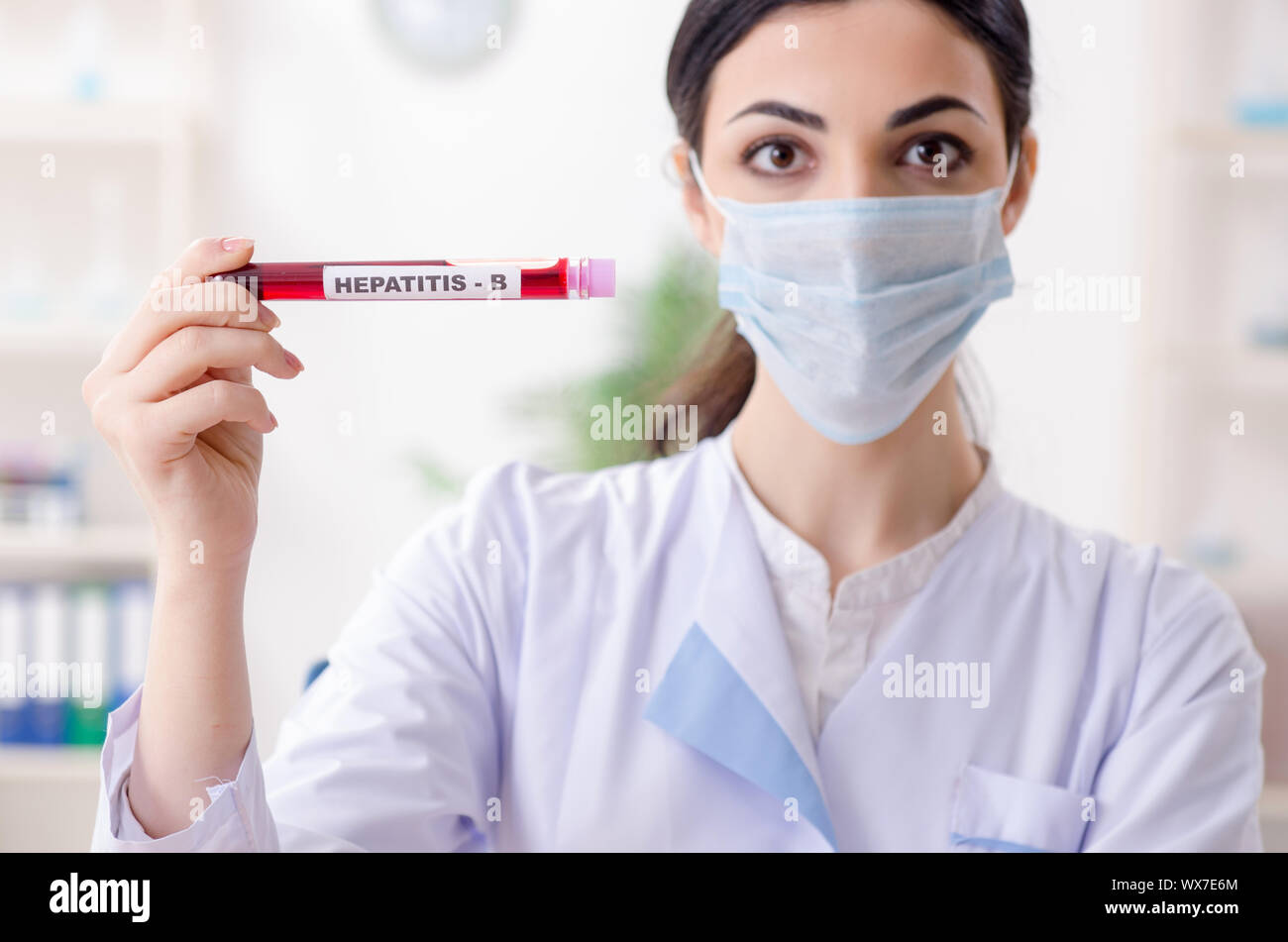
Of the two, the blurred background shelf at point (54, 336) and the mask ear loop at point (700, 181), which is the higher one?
the mask ear loop at point (700, 181)

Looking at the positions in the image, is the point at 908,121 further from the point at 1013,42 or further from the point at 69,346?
the point at 69,346

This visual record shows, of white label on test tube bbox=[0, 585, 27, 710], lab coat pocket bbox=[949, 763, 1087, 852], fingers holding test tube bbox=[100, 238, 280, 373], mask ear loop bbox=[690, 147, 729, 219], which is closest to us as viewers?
fingers holding test tube bbox=[100, 238, 280, 373]

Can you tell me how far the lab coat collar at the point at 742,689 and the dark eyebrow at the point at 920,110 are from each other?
Result: 1.24ft

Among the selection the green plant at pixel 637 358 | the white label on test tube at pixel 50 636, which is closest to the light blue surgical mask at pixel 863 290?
the green plant at pixel 637 358

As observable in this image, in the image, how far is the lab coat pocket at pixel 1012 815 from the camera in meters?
0.83

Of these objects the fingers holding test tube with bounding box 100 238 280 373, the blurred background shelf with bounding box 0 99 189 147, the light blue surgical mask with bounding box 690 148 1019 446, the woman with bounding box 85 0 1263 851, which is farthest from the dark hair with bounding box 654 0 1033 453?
the blurred background shelf with bounding box 0 99 189 147

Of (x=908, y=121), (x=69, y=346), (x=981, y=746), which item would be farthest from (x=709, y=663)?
(x=69, y=346)

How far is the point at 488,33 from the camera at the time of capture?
199 centimetres

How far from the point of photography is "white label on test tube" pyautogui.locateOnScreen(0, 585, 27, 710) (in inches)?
67.2

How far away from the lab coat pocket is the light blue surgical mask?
0.31 m

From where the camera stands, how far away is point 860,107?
0.87 m

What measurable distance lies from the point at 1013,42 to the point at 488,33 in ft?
4.28

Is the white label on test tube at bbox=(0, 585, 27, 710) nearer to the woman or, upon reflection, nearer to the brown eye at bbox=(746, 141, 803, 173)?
the woman

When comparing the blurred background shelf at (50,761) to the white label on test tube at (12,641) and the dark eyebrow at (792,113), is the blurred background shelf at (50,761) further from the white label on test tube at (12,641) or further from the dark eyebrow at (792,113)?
the dark eyebrow at (792,113)
